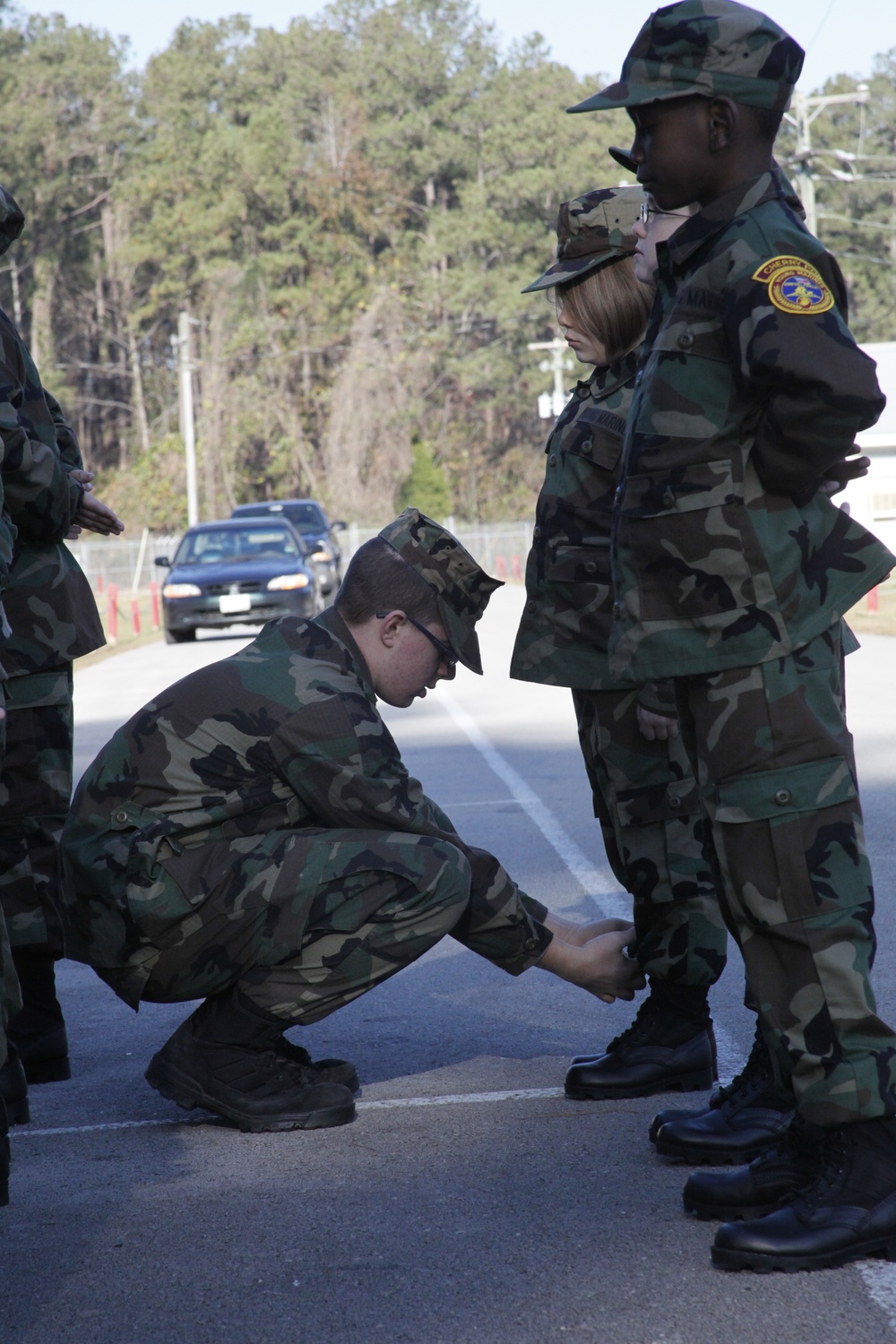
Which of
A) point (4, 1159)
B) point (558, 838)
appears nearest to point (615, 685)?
point (4, 1159)

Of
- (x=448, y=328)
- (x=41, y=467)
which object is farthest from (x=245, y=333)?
(x=41, y=467)

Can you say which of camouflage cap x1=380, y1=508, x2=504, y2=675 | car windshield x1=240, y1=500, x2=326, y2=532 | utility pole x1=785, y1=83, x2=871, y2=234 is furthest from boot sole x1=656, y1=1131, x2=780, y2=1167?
car windshield x1=240, y1=500, x2=326, y2=532

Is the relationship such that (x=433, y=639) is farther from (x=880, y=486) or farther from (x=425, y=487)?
(x=425, y=487)

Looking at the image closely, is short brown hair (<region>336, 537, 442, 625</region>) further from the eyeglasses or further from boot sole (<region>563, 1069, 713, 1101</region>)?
boot sole (<region>563, 1069, 713, 1101</region>)

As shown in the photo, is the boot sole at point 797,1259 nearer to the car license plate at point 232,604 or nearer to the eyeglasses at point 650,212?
the eyeglasses at point 650,212

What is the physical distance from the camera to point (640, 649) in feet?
10.2

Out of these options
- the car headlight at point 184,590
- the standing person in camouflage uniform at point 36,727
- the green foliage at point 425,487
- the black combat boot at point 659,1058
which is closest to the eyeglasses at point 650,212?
the standing person in camouflage uniform at point 36,727

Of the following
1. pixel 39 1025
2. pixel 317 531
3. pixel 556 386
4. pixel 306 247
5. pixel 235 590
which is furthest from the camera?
pixel 306 247

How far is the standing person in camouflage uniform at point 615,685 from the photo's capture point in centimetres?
400

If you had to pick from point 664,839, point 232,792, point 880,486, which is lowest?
point 880,486

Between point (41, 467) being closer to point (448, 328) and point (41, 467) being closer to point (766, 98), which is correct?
point (766, 98)

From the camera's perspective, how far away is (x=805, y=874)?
9.72 ft

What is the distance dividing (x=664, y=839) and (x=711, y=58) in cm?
182

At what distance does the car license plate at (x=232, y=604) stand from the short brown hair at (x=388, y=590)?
20.2m
